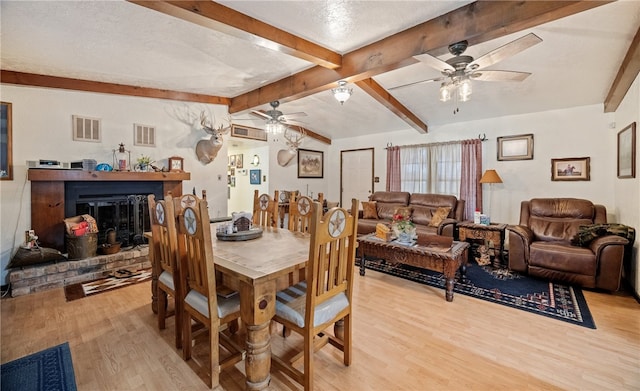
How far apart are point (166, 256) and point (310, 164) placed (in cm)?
543

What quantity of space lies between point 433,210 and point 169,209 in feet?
15.1

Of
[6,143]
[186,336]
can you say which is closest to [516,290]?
[186,336]

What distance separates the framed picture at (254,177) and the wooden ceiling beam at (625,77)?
6.22m

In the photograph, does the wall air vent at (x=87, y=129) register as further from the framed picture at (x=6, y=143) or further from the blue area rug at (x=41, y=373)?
the blue area rug at (x=41, y=373)

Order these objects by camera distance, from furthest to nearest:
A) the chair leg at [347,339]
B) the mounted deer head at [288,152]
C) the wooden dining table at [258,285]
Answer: the mounted deer head at [288,152], the chair leg at [347,339], the wooden dining table at [258,285]

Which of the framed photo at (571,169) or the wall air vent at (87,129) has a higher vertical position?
the wall air vent at (87,129)

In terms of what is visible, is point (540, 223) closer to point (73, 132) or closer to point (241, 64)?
point (241, 64)

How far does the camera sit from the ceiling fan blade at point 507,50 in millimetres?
2068

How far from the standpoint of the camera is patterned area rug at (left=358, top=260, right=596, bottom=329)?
2.71 metres

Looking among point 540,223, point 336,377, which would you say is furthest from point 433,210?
point 336,377

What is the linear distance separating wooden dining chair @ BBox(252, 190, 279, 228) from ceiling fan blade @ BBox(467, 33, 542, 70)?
2.34m

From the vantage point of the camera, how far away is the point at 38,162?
134 inches

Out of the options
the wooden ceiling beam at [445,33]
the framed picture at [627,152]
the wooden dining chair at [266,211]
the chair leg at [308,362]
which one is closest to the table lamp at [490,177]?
the framed picture at [627,152]

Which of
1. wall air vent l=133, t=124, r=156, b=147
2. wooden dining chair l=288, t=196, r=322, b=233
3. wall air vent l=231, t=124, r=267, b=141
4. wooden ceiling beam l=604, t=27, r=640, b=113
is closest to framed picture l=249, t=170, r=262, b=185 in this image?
wall air vent l=231, t=124, r=267, b=141
